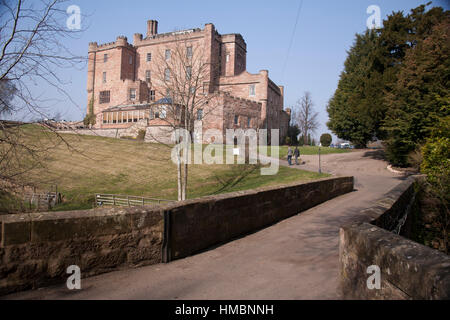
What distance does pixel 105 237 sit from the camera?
4734 millimetres

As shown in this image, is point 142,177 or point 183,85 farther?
point 142,177

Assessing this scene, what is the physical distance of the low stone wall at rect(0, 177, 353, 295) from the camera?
3998mm

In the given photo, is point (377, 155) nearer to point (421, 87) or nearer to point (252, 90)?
point (421, 87)

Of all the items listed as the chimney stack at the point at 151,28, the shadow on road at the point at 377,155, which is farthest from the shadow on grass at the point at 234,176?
the chimney stack at the point at 151,28

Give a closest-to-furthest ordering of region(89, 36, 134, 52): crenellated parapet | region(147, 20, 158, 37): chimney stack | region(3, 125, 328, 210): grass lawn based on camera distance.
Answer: region(3, 125, 328, 210): grass lawn → region(89, 36, 134, 52): crenellated parapet → region(147, 20, 158, 37): chimney stack

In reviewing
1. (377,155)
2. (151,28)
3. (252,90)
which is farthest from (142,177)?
(151,28)

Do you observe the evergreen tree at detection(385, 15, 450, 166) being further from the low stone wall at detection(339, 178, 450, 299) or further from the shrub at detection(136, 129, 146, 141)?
the shrub at detection(136, 129, 146, 141)

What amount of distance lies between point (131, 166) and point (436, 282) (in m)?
33.3

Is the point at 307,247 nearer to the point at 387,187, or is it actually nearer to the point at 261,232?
the point at 261,232

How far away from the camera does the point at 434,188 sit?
11375 millimetres

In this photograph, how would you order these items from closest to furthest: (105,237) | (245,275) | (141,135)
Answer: (105,237) < (245,275) < (141,135)

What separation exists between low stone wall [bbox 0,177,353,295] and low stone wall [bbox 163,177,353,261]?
2 cm

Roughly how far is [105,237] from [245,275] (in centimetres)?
226

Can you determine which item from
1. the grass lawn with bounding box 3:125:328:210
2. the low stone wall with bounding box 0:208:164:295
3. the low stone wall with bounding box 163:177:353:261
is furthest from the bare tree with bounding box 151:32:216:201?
the low stone wall with bounding box 0:208:164:295
